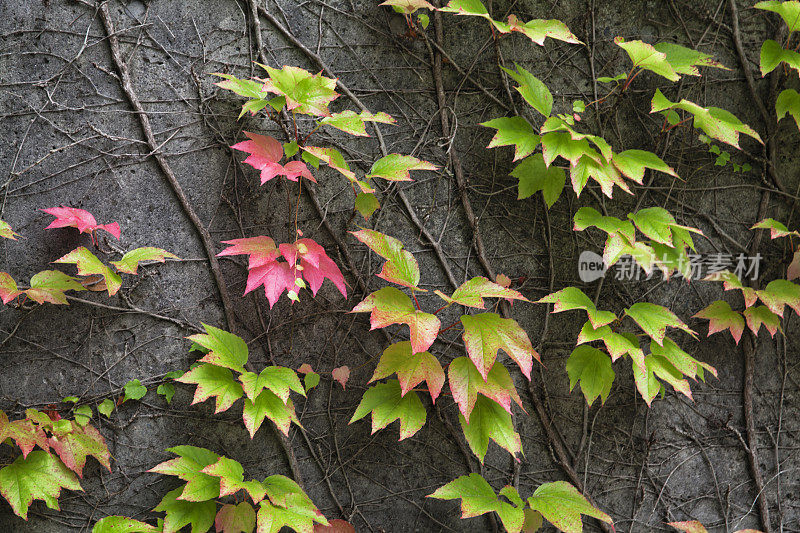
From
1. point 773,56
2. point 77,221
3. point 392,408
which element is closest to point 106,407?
point 77,221

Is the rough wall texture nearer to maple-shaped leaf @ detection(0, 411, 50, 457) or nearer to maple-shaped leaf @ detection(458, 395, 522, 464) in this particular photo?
maple-shaped leaf @ detection(0, 411, 50, 457)

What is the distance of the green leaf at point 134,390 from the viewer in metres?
1.73

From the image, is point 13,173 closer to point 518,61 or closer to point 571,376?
point 518,61

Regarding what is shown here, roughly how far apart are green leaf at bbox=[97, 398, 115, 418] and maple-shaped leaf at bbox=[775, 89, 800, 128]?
2614mm

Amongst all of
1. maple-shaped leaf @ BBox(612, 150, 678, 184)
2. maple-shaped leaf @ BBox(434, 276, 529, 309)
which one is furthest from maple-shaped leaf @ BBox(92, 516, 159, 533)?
maple-shaped leaf @ BBox(612, 150, 678, 184)

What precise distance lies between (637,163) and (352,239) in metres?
1.07

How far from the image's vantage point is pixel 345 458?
1903mm

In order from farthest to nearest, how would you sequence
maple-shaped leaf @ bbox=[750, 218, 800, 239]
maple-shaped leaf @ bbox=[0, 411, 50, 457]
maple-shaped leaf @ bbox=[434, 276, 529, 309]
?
1. maple-shaped leaf @ bbox=[750, 218, 800, 239]
2. maple-shaped leaf @ bbox=[434, 276, 529, 309]
3. maple-shaped leaf @ bbox=[0, 411, 50, 457]

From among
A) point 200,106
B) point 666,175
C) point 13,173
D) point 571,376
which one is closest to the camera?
point 13,173

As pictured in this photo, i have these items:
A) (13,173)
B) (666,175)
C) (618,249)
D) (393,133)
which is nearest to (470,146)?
(393,133)

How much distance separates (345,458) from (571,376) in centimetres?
88

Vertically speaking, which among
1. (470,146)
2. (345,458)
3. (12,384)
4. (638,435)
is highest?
(470,146)

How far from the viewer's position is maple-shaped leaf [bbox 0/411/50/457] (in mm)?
1531

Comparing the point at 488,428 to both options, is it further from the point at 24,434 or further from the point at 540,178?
the point at 24,434
